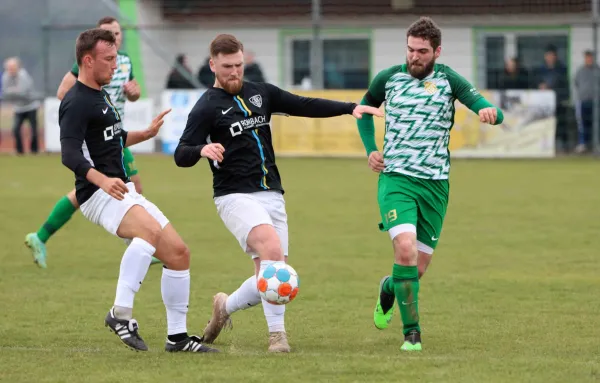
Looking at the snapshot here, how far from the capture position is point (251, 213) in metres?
6.89

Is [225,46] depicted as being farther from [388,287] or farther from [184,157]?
[388,287]

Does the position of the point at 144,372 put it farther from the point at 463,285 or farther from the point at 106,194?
the point at 463,285

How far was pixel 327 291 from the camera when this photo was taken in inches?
369

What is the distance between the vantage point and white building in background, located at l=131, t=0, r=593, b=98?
26672 mm

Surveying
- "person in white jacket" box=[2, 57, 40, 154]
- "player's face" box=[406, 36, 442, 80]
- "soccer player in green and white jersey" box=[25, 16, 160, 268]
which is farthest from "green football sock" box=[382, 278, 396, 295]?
"person in white jacket" box=[2, 57, 40, 154]

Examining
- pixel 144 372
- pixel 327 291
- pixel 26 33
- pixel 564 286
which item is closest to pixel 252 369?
pixel 144 372

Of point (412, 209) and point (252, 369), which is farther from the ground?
point (412, 209)

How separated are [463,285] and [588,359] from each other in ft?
10.2

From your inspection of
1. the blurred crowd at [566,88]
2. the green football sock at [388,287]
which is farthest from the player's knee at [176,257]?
the blurred crowd at [566,88]

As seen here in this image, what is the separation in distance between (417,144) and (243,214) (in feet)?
3.99

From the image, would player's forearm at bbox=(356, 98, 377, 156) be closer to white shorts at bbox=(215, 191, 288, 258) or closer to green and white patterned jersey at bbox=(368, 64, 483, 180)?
green and white patterned jersey at bbox=(368, 64, 483, 180)

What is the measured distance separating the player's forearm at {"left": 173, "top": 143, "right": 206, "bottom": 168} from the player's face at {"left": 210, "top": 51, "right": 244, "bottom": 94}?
47cm

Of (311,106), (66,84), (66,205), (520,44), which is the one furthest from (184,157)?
(520,44)

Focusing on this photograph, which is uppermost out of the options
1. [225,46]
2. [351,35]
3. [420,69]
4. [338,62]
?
[351,35]
